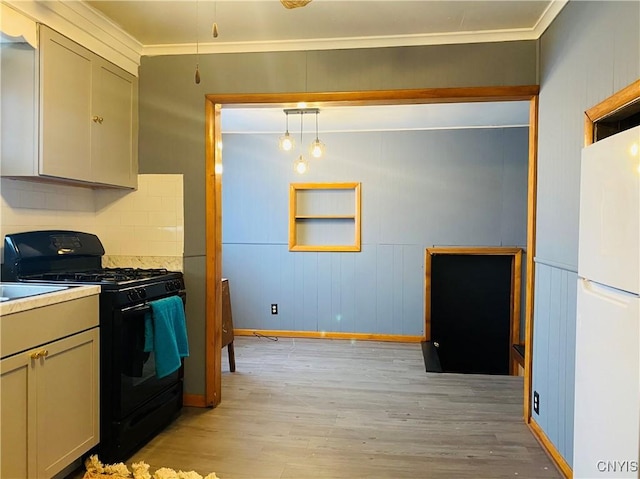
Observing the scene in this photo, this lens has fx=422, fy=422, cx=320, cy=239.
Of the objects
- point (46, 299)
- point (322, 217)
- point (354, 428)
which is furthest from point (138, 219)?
point (322, 217)

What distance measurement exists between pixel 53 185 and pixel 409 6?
7.92 ft

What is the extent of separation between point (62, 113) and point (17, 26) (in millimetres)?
442

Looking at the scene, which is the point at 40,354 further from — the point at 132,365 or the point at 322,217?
the point at 322,217

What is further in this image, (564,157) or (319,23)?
(319,23)

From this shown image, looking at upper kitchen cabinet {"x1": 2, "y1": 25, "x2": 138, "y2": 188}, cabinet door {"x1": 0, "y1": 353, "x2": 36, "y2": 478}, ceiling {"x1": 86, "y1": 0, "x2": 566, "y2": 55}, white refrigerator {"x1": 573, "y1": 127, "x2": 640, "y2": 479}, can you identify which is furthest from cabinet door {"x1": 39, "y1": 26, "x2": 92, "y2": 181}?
white refrigerator {"x1": 573, "y1": 127, "x2": 640, "y2": 479}

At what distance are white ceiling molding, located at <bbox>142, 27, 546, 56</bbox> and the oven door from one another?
70.6 inches

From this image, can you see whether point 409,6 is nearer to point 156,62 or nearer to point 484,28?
point 484,28

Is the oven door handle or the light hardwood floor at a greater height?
the oven door handle

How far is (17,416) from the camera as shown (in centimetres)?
169

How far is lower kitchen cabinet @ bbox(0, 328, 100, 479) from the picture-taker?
166 centimetres

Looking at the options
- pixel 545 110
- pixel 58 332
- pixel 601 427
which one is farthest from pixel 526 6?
pixel 58 332

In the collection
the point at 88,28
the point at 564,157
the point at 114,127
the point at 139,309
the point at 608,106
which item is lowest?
the point at 139,309

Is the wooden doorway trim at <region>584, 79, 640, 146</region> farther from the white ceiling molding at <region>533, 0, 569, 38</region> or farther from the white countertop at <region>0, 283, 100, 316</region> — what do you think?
the white countertop at <region>0, 283, 100, 316</region>

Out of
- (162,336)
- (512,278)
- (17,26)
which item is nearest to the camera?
(17,26)
